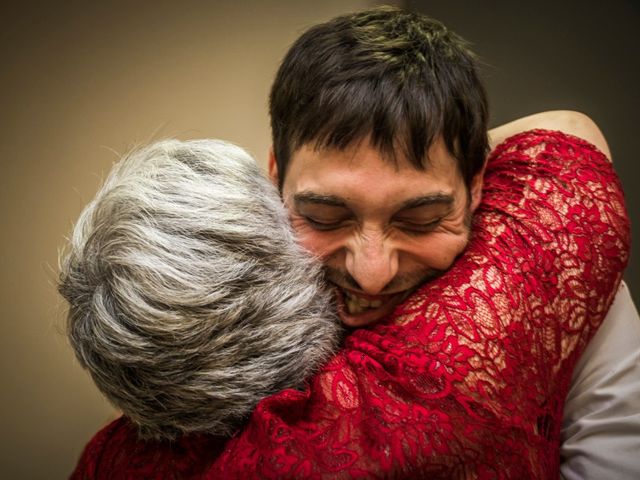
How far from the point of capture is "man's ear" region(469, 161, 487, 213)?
105 cm

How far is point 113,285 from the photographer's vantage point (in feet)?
2.63

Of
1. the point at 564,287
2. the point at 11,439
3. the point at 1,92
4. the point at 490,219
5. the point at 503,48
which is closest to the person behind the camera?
the point at 564,287

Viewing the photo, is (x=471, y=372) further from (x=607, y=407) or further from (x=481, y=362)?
(x=607, y=407)

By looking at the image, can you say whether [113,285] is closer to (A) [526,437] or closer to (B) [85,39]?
(A) [526,437]

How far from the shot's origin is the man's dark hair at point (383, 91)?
90cm

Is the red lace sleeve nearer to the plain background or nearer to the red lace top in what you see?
the red lace top

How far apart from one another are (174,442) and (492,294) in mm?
544

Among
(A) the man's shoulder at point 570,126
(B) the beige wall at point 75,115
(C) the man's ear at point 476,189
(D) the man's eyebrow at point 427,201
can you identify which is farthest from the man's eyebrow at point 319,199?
(B) the beige wall at point 75,115

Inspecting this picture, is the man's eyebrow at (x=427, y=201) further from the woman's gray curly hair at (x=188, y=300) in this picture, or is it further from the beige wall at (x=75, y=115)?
the beige wall at (x=75, y=115)

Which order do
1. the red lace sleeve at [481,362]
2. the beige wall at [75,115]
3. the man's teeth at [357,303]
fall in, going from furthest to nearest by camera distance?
the beige wall at [75,115]
the man's teeth at [357,303]
the red lace sleeve at [481,362]

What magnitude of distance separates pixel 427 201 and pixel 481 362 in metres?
0.29

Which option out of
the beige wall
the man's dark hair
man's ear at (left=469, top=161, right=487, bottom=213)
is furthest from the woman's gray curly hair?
the beige wall

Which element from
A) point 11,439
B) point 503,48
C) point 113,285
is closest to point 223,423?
point 113,285

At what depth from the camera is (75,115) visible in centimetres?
142
